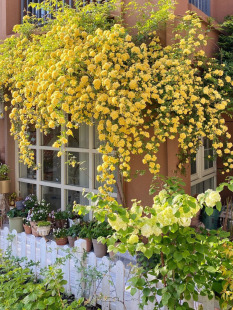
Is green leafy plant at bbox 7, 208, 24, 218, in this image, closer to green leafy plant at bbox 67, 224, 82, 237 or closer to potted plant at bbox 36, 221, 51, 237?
potted plant at bbox 36, 221, 51, 237

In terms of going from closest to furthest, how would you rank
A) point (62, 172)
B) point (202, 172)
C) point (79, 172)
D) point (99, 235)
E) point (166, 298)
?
1. point (166, 298)
2. point (99, 235)
3. point (79, 172)
4. point (62, 172)
5. point (202, 172)

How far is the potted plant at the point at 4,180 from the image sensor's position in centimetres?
568

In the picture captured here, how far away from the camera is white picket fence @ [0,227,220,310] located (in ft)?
10.2

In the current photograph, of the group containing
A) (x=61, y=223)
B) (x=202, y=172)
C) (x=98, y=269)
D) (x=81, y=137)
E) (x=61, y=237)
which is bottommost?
(x=98, y=269)

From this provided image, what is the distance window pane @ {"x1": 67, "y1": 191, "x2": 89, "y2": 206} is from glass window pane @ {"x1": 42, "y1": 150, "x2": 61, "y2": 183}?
332 mm

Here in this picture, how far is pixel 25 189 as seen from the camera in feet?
19.3

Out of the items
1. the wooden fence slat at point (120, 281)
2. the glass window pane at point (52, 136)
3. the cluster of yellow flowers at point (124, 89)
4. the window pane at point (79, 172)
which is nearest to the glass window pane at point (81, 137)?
the window pane at point (79, 172)

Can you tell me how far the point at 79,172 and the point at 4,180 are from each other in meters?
1.52

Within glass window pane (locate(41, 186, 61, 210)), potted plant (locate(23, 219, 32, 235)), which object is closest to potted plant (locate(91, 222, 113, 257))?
glass window pane (locate(41, 186, 61, 210))

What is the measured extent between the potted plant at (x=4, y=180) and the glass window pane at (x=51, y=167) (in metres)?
0.70

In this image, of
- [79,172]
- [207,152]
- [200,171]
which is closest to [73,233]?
[79,172]

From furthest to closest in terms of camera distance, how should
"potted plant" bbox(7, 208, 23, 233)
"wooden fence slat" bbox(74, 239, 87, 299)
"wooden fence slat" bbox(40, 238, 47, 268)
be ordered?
"potted plant" bbox(7, 208, 23, 233) → "wooden fence slat" bbox(40, 238, 47, 268) → "wooden fence slat" bbox(74, 239, 87, 299)

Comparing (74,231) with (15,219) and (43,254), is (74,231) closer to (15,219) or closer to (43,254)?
(43,254)

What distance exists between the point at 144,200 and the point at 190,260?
214 centimetres
